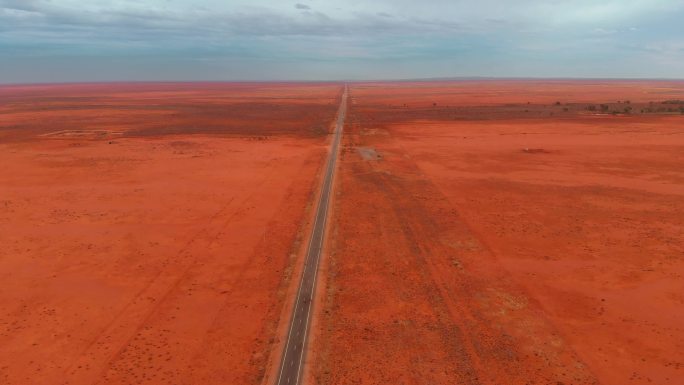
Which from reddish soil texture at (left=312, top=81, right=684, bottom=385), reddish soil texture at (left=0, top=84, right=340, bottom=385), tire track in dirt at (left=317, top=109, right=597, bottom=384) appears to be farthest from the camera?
reddish soil texture at (left=0, top=84, right=340, bottom=385)

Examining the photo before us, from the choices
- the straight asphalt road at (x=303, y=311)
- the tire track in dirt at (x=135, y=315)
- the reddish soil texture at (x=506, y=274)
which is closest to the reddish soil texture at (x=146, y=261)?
the tire track in dirt at (x=135, y=315)

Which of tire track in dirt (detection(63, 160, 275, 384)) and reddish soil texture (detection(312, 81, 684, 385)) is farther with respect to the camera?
reddish soil texture (detection(312, 81, 684, 385))

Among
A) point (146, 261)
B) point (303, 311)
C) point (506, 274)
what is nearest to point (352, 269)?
point (303, 311)

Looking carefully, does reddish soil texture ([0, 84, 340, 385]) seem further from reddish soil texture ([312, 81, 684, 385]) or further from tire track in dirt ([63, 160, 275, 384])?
reddish soil texture ([312, 81, 684, 385])

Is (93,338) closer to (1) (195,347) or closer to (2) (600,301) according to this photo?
(1) (195,347)

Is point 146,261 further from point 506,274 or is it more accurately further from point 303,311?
point 506,274

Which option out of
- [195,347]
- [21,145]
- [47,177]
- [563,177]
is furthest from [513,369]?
[21,145]

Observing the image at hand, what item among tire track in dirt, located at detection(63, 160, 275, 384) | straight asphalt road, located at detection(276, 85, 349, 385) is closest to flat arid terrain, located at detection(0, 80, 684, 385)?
tire track in dirt, located at detection(63, 160, 275, 384)

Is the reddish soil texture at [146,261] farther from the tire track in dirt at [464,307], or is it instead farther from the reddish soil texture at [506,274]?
the tire track in dirt at [464,307]
